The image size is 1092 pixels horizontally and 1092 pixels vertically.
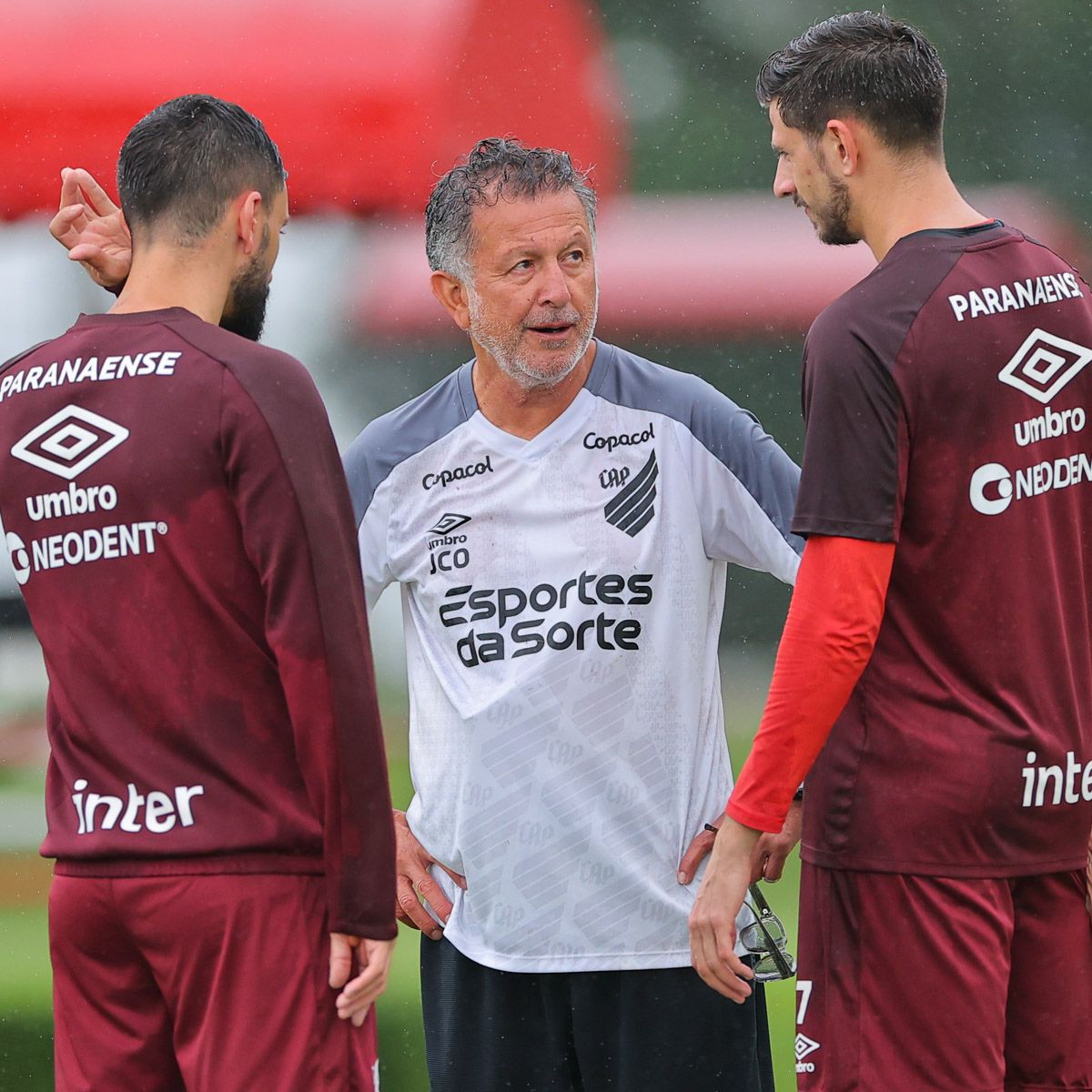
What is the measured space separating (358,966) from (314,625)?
373mm

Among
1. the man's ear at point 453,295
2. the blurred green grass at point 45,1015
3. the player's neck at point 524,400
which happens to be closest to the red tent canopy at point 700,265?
the blurred green grass at point 45,1015

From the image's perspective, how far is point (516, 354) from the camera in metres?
2.26

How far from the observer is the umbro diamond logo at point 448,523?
2281 millimetres

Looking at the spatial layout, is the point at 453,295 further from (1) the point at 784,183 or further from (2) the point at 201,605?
(2) the point at 201,605

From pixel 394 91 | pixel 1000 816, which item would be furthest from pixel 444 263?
pixel 394 91

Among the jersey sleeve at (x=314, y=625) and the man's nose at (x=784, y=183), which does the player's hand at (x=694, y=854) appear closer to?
the jersey sleeve at (x=314, y=625)

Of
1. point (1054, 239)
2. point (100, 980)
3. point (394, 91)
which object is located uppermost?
point (394, 91)

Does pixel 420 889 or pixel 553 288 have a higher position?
pixel 553 288

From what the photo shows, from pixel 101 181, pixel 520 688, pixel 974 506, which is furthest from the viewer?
pixel 101 181

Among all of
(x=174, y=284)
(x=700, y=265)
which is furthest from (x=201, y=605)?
(x=700, y=265)

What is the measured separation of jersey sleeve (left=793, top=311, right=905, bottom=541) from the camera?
69.9 inches

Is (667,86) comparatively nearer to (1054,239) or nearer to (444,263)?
(1054,239)

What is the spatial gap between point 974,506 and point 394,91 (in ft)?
9.26

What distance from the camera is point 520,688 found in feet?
7.28
